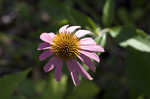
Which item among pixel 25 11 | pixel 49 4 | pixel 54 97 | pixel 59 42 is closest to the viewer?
pixel 59 42

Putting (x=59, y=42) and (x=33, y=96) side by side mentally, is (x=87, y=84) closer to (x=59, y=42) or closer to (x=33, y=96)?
(x=33, y=96)

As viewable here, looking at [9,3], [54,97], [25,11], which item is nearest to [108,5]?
[54,97]

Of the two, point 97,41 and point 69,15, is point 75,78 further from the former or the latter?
point 69,15

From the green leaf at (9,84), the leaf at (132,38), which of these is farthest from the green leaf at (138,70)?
the green leaf at (9,84)

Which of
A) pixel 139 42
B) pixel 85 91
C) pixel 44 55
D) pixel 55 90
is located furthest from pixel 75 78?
pixel 85 91

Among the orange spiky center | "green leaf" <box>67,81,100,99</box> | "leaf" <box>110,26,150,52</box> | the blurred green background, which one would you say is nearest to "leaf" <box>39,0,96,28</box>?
the blurred green background

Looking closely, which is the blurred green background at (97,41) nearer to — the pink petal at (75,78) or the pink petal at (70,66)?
the pink petal at (70,66)

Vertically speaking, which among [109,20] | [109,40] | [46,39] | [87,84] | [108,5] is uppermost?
[46,39]

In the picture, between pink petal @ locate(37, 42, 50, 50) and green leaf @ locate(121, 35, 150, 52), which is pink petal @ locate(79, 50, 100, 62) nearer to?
pink petal @ locate(37, 42, 50, 50)
